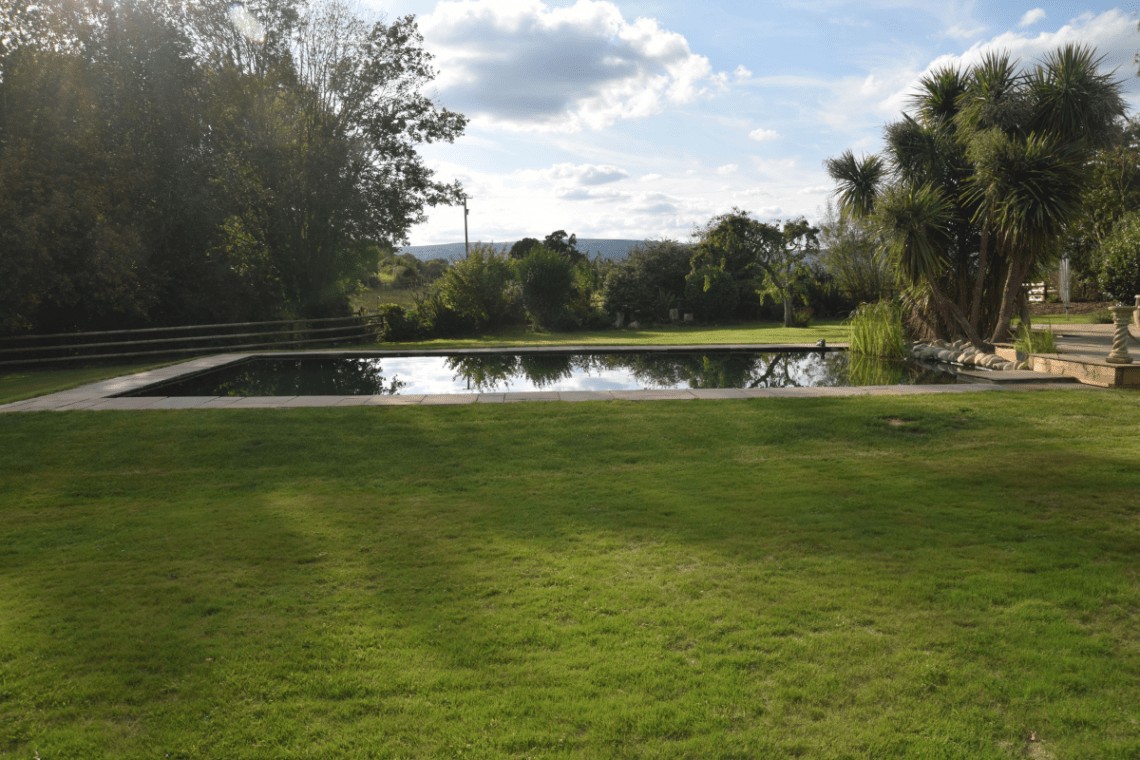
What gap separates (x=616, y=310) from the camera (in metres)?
22.5

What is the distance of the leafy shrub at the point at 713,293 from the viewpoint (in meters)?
22.8

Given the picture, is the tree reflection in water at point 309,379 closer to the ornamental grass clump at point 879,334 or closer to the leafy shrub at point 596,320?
the ornamental grass clump at point 879,334

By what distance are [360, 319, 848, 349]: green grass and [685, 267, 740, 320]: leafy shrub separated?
1.25 m

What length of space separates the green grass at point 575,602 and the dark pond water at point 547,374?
3.85 metres

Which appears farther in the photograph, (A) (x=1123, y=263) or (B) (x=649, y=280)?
(B) (x=649, y=280)

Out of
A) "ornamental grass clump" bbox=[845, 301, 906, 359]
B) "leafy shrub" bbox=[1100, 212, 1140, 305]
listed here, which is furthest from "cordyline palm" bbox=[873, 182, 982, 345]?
"leafy shrub" bbox=[1100, 212, 1140, 305]

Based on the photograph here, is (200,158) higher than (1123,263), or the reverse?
(200,158)

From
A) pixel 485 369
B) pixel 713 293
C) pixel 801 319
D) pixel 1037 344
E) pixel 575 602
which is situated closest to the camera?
pixel 575 602

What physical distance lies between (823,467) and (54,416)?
7.53 metres

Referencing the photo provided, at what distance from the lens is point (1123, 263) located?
17547 mm

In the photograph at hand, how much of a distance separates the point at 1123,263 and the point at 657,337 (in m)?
12.8

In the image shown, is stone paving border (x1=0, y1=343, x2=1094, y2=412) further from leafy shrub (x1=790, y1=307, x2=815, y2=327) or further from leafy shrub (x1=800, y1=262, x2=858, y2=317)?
leafy shrub (x1=800, y1=262, x2=858, y2=317)

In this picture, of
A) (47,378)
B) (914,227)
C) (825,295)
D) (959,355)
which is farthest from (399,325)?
(825,295)

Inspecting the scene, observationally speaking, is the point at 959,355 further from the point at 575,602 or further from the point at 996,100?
the point at 575,602
